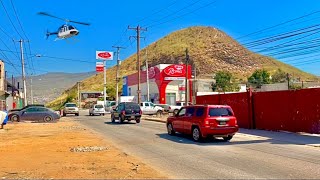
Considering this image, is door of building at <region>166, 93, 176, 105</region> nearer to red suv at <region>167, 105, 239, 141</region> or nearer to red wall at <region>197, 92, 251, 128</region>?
red wall at <region>197, 92, 251, 128</region>

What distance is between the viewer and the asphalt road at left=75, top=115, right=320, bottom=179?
31.2 ft

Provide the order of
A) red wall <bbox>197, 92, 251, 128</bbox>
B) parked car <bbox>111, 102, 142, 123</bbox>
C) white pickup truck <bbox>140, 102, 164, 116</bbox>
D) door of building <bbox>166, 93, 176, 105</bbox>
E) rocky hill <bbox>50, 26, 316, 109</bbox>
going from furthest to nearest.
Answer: rocky hill <bbox>50, 26, 316, 109</bbox>, door of building <bbox>166, 93, 176, 105</bbox>, white pickup truck <bbox>140, 102, 164, 116</bbox>, parked car <bbox>111, 102, 142, 123</bbox>, red wall <bbox>197, 92, 251, 128</bbox>

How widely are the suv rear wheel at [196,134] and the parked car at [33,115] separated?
2116 cm

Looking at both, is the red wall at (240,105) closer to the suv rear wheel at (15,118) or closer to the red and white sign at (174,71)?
the suv rear wheel at (15,118)

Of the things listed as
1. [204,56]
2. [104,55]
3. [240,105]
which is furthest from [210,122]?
[204,56]

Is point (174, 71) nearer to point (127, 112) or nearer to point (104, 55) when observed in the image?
point (104, 55)

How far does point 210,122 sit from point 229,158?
4.95 meters

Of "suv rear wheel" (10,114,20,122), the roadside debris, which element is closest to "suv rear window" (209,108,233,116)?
the roadside debris

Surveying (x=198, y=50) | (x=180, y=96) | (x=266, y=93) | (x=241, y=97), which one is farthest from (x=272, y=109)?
(x=198, y=50)

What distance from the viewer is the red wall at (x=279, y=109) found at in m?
19.5

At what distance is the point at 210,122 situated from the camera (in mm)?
16984

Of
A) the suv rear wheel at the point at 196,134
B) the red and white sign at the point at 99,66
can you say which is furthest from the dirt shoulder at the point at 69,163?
the red and white sign at the point at 99,66

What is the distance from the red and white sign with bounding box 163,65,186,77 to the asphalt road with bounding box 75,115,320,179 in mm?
45070

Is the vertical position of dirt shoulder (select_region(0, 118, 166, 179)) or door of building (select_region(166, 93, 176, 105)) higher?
door of building (select_region(166, 93, 176, 105))
